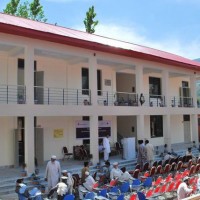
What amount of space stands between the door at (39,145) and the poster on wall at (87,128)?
303cm

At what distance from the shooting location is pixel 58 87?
712 inches

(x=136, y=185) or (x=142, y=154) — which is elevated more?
(x=142, y=154)

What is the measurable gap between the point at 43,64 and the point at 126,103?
19.3 feet

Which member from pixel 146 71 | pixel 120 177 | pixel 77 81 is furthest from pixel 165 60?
pixel 120 177

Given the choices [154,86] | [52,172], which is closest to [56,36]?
[52,172]

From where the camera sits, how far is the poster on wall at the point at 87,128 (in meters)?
19.3

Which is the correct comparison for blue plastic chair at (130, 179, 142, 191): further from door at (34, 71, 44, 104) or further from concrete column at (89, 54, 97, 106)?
door at (34, 71, 44, 104)

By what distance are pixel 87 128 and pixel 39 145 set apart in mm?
4038

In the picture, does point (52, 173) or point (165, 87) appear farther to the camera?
point (165, 87)

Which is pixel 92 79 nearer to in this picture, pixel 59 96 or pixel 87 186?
pixel 59 96

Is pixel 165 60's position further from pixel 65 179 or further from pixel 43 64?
pixel 65 179

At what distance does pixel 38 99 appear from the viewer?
1719cm

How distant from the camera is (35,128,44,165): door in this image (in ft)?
53.7

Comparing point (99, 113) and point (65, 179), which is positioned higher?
point (99, 113)
